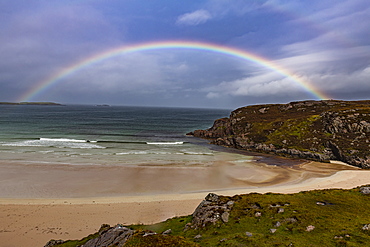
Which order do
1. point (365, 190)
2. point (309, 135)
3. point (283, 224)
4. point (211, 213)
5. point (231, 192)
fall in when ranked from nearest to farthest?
point (283, 224)
point (211, 213)
point (365, 190)
point (231, 192)
point (309, 135)

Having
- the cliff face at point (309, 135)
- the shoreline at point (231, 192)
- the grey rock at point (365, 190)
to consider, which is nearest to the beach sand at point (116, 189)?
the shoreline at point (231, 192)

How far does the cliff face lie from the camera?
64062mm

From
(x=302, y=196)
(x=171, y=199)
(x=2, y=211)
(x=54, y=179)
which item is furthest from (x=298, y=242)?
(x=54, y=179)

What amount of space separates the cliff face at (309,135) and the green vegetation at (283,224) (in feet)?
153

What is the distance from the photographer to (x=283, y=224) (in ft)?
58.3

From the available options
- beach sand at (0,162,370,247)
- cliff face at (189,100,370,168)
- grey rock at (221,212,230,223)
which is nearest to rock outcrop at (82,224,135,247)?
grey rock at (221,212,230,223)

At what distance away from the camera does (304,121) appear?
8544cm

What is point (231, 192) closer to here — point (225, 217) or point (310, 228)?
point (225, 217)

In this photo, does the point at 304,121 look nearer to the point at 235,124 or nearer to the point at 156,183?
the point at 235,124

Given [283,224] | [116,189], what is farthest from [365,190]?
[116,189]

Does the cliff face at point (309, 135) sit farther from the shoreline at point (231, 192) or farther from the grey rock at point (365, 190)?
the grey rock at point (365, 190)

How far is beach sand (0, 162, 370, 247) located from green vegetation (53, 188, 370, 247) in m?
9.61

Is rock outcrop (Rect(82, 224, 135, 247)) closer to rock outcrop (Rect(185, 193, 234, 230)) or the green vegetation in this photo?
the green vegetation

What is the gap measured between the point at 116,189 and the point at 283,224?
2859cm
